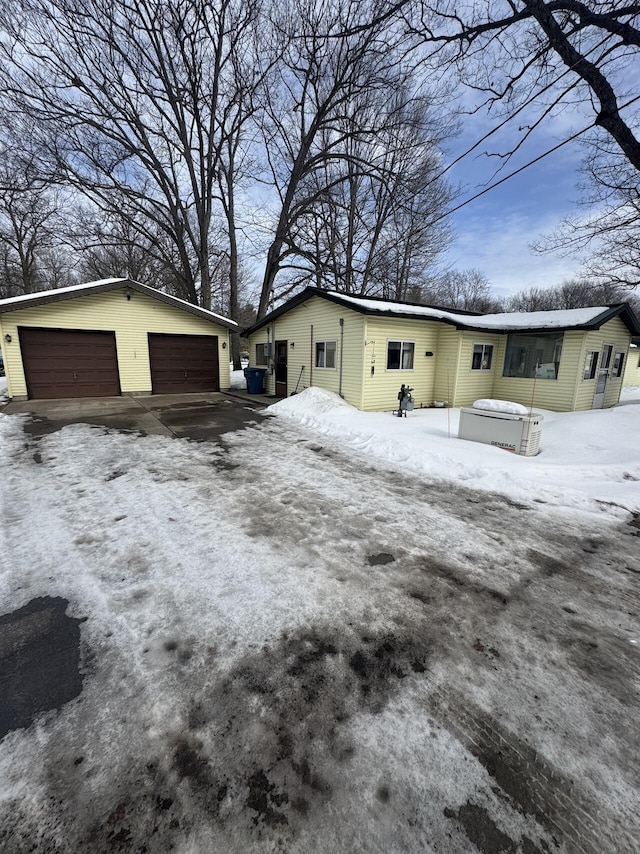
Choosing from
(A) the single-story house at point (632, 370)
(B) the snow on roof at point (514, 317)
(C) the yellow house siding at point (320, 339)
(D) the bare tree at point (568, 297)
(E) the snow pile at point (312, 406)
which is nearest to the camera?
(E) the snow pile at point (312, 406)

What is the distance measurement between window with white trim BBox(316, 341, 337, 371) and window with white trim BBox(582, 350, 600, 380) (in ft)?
25.2

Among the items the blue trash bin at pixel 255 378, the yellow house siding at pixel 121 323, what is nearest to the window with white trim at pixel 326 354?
the blue trash bin at pixel 255 378

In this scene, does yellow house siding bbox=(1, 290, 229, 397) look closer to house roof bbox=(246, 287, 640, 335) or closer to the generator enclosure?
house roof bbox=(246, 287, 640, 335)

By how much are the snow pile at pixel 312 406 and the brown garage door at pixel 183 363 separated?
5501mm

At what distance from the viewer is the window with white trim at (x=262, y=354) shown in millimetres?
15500

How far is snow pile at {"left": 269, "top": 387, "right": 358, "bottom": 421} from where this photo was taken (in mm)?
9938

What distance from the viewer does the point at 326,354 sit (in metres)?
11.8

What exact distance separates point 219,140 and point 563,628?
79.9 feet

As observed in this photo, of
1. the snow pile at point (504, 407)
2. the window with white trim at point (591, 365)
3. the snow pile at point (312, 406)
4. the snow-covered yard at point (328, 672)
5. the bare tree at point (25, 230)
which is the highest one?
the bare tree at point (25, 230)

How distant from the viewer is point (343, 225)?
819 inches

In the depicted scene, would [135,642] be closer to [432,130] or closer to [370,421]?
[370,421]

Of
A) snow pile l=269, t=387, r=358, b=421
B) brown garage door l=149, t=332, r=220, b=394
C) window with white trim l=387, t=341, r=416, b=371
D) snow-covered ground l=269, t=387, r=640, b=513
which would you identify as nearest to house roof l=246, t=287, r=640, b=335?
window with white trim l=387, t=341, r=416, b=371

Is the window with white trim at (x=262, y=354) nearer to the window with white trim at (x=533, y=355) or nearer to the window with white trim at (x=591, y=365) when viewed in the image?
the window with white trim at (x=533, y=355)

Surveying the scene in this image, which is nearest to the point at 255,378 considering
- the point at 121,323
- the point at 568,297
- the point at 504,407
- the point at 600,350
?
the point at 121,323
